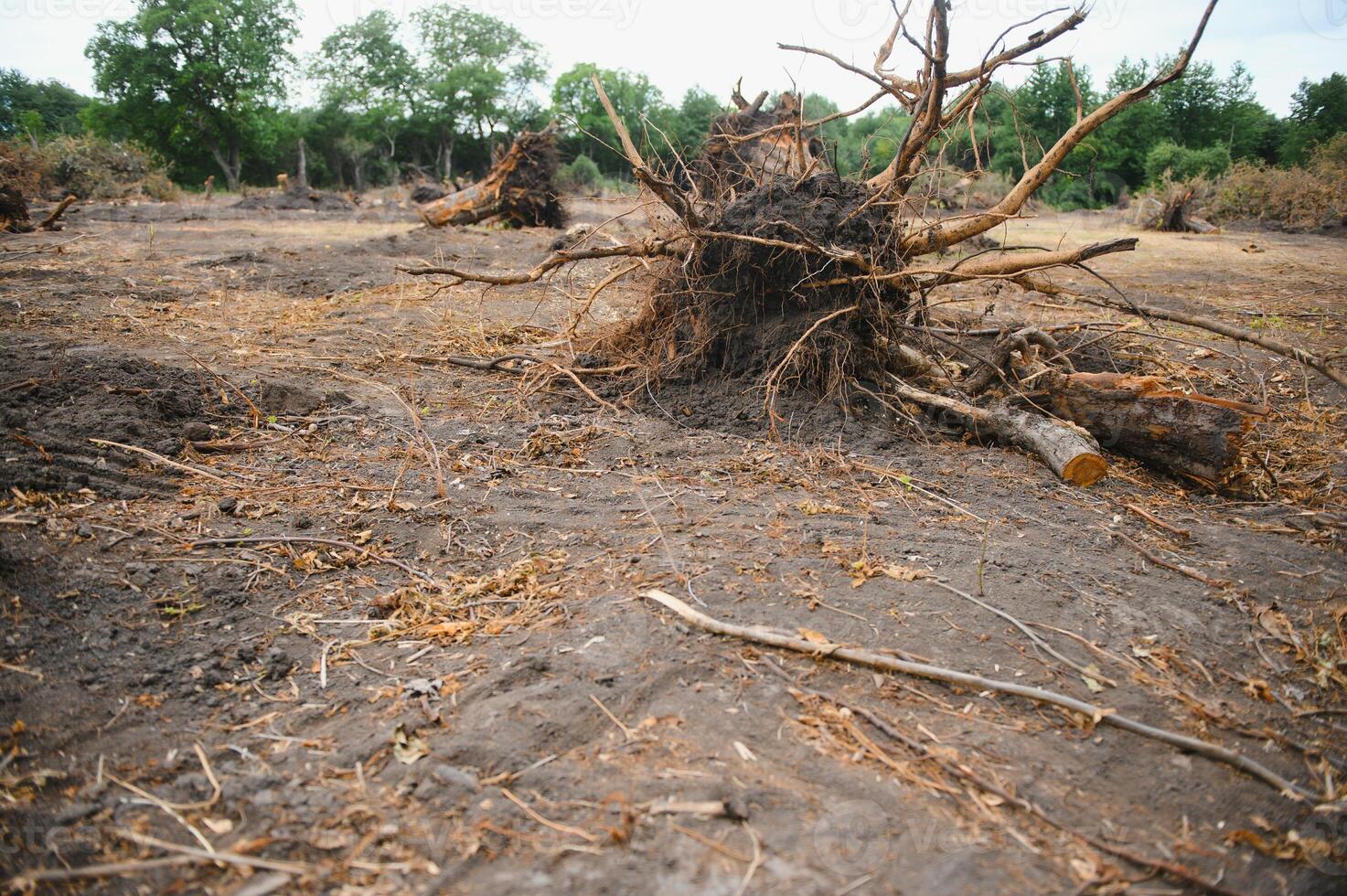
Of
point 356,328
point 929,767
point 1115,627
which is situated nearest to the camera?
point 929,767

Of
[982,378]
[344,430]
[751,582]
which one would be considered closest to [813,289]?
[982,378]

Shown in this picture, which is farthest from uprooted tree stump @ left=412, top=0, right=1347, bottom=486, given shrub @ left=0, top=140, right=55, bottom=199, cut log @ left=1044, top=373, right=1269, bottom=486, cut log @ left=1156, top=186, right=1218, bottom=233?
shrub @ left=0, top=140, right=55, bottom=199

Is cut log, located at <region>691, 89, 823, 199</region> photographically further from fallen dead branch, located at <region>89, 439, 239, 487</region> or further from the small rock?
the small rock

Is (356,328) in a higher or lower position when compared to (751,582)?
higher

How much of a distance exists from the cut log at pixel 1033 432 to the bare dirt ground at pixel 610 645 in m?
0.12

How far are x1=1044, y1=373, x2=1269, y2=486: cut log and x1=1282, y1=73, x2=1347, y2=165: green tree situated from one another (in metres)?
23.9

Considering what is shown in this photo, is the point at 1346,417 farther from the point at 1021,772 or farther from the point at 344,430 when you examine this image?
the point at 344,430

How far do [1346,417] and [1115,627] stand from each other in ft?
11.1

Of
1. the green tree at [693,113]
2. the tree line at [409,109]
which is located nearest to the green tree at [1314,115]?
the tree line at [409,109]

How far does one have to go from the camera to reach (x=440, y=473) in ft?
12.5

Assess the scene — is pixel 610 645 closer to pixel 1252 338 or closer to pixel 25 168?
pixel 1252 338

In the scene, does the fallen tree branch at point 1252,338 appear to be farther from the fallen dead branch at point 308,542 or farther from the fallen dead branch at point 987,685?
the fallen dead branch at point 308,542

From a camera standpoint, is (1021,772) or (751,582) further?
(751,582)

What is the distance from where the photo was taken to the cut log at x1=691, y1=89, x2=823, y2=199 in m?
4.99
